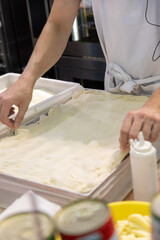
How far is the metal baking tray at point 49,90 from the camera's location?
1749mm

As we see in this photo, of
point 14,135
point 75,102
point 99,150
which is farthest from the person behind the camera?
point 75,102

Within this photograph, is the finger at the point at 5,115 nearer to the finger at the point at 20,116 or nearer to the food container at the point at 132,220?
the finger at the point at 20,116

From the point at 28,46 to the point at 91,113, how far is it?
190cm

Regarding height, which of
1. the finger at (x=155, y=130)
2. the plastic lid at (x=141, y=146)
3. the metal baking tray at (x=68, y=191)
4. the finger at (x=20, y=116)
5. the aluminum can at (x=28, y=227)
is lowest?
the metal baking tray at (x=68, y=191)

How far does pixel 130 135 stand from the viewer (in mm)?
1242

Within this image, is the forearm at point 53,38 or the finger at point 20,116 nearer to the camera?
the finger at point 20,116

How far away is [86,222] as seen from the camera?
625 mm

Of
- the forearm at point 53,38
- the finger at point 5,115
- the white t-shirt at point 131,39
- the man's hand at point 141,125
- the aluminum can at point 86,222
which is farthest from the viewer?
the forearm at point 53,38

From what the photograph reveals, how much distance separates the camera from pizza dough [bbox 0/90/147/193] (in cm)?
125

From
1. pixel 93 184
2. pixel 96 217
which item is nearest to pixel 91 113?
pixel 93 184

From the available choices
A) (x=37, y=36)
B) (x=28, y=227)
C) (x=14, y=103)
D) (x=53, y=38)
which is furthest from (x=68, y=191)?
(x=37, y=36)

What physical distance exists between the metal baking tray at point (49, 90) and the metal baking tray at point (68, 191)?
1.39 ft

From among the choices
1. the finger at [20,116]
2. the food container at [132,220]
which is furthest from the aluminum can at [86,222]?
the finger at [20,116]

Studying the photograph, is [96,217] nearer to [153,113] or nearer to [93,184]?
[93,184]
